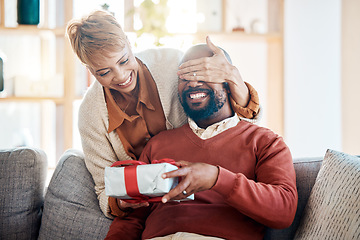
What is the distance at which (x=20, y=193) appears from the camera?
1.76 metres

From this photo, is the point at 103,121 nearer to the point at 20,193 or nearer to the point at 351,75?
the point at 20,193

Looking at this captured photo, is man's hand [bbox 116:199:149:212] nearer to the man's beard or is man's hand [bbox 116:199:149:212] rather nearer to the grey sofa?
the grey sofa

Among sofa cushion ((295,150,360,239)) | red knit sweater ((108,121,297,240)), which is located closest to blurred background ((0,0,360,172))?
red knit sweater ((108,121,297,240))

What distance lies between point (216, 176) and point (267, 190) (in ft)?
0.59

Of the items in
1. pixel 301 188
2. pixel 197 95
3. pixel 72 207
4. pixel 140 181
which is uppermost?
pixel 197 95

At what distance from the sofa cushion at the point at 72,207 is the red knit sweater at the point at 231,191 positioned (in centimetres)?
13

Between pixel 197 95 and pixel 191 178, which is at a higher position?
pixel 197 95

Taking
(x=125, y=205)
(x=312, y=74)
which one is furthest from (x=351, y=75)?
(x=125, y=205)

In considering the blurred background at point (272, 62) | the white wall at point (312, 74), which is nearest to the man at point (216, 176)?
the blurred background at point (272, 62)

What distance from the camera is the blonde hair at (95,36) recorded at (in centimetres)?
155

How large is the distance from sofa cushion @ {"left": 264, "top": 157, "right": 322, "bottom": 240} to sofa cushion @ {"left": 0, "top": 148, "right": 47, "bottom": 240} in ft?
3.13

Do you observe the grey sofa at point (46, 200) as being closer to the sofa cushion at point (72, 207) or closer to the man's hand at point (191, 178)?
the sofa cushion at point (72, 207)

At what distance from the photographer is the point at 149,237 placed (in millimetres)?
1485

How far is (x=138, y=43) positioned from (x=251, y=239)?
84.1 inches
